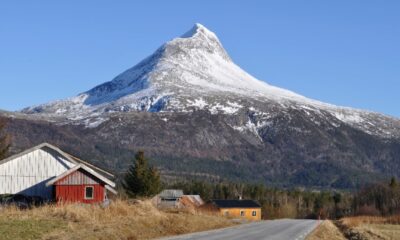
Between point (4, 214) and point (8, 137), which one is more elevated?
point (8, 137)

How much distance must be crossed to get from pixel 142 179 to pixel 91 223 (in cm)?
6585

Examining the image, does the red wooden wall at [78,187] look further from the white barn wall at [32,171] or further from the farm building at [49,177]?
the white barn wall at [32,171]

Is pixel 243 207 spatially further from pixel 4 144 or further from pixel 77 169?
pixel 77 169

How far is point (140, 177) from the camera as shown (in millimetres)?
94500

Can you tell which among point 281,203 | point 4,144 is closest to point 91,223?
point 4,144

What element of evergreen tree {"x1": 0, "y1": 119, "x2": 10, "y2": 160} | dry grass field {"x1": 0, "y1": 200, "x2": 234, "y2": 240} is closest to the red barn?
dry grass field {"x1": 0, "y1": 200, "x2": 234, "y2": 240}

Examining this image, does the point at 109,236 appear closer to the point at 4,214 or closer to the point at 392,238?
the point at 4,214

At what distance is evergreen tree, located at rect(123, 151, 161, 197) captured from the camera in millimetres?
93625

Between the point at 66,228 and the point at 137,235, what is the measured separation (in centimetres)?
326

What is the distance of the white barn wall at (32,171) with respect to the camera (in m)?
46.4

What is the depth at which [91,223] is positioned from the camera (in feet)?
93.8

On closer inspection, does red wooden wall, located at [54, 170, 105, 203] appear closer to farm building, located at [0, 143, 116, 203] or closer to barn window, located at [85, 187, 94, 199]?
farm building, located at [0, 143, 116, 203]

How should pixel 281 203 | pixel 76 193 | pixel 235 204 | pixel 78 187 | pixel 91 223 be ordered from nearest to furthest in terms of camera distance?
pixel 91 223
pixel 76 193
pixel 78 187
pixel 235 204
pixel 281 203

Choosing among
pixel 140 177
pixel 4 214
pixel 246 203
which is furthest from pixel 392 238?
pixel 246 203
